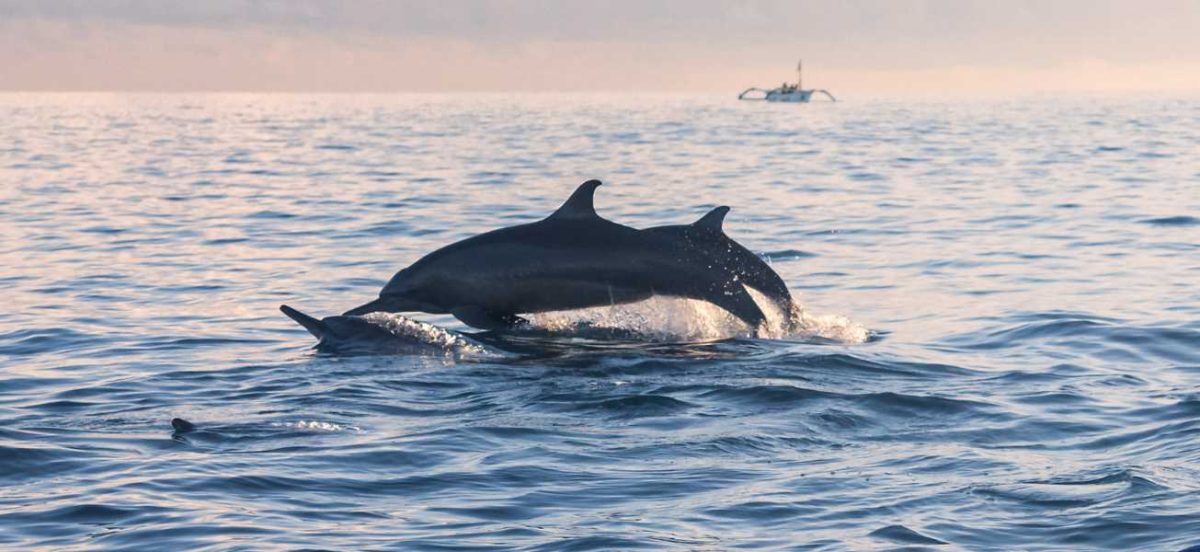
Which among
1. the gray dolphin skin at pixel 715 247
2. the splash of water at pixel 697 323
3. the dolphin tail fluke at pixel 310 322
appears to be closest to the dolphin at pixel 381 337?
the dolphin tail fluke at pixel 310 322

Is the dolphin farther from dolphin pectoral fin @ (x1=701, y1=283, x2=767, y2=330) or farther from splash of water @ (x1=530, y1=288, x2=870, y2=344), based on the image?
dolphin pectoral fin @ (x1=701, y1=283, x2=767, y2=330)

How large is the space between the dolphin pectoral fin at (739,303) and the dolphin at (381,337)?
216 cm

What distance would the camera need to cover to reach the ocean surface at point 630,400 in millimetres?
8828

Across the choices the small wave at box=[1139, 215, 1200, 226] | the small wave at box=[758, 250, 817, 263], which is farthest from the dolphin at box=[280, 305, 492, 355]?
the small wave at box=[1139, 215, 1200, 226]

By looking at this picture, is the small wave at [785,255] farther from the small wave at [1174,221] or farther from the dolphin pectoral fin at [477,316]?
the dolphin pectoral fin at [477,316]

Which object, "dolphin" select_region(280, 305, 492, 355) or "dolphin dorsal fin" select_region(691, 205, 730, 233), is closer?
"dolphin" select_region(280, 305, 492, 355)

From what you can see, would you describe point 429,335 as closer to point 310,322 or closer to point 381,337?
point 381,337

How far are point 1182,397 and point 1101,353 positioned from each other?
92.5 inches

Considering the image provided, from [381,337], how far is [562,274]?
1.75m

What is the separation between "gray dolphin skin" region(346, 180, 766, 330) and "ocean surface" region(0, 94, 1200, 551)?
375mm

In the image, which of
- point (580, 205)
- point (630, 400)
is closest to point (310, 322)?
point (580, 205)

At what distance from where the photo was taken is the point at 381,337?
14.8m

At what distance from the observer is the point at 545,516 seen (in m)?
8.93

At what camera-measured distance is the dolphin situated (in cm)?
1449
